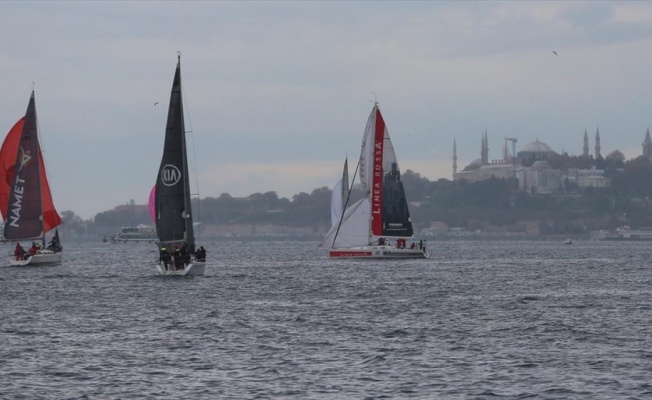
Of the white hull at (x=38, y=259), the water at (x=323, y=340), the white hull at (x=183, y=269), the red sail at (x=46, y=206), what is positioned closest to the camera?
the water at (x=323, y=340)

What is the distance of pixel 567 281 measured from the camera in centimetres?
7269

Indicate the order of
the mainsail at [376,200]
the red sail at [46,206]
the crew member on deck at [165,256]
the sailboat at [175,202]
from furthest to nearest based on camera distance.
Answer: the mainsail at [376,200], the red sail at [46,206], the crew member on deck at [165,256], the sailboat at [175,202]

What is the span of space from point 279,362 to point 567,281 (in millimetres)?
40393

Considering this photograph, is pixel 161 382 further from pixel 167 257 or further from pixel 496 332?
pixel 167 257

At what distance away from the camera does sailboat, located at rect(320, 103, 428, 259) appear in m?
93.6

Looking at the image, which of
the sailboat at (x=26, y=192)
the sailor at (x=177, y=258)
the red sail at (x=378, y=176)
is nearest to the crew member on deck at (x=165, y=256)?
the sailor at (x=177, y=258)

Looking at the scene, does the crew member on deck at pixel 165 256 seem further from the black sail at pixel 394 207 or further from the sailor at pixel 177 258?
the black sail at pixel 394 207

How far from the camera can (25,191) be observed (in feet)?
263

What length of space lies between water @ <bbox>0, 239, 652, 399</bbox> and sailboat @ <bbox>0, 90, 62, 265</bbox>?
14.9m

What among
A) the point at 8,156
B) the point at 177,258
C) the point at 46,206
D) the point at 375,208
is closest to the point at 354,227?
the point at 375,208

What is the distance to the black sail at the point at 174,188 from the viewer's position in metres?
65.0

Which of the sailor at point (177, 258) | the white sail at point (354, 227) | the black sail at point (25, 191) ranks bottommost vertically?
the sailor at point (177, 258)

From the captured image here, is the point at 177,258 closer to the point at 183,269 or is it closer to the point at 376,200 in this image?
the point at 183,269

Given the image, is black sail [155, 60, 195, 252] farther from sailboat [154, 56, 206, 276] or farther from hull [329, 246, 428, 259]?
hull [329, 246, 428, 259]
